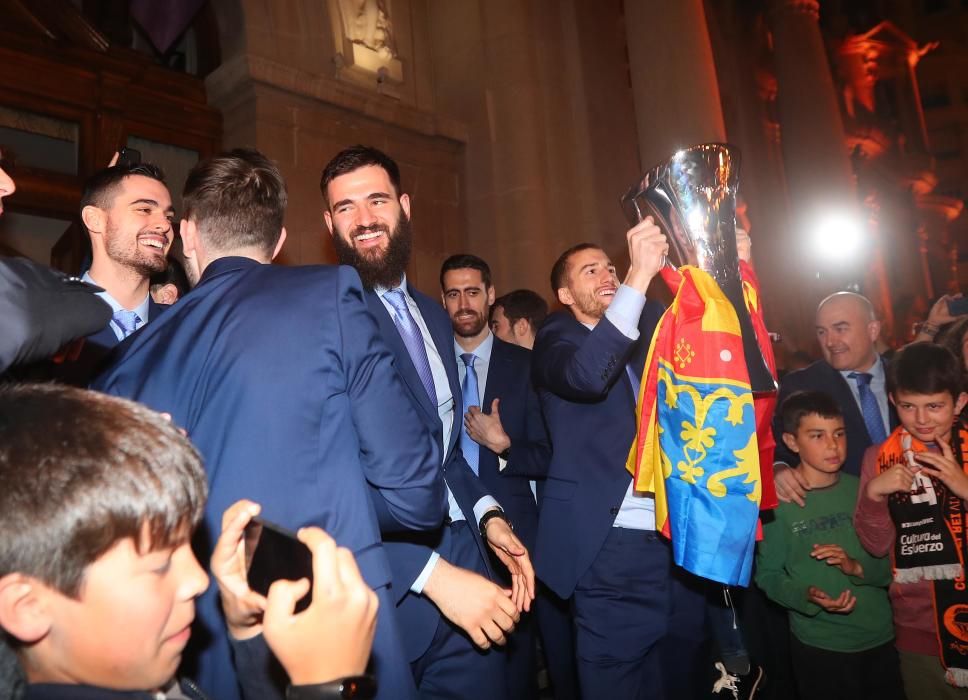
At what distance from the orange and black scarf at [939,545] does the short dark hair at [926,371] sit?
186 mm

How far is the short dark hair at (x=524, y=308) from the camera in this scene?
450cm

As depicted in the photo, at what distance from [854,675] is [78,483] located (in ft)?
10.1

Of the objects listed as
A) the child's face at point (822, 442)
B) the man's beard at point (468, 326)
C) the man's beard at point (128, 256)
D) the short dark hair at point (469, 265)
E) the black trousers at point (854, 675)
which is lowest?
the black trousers at point (854, 675)

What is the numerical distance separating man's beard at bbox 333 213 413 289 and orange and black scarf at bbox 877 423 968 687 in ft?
7.07

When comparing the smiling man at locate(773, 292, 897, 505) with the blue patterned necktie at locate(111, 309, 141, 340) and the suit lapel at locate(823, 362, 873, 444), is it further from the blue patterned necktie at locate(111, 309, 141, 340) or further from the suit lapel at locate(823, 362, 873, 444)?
the blue patterned necktie at locate(111, 309, 141, 340)

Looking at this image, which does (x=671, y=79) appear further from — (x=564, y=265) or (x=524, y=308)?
(x=564, y=265)

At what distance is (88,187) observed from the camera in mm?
2881

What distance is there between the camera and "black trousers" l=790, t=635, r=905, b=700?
9.42ft

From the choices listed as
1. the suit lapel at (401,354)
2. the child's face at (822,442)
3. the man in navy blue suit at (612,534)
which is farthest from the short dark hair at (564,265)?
the child's face at (822,442)

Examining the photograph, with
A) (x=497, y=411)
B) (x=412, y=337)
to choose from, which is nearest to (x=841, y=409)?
(x=497, y=411)

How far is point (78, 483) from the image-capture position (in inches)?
34.6

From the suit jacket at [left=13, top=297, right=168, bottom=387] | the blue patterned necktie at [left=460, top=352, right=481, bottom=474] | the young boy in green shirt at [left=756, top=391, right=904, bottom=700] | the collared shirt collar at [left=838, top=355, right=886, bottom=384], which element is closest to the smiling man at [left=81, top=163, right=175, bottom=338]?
the suit jacket at [left=13, top=297, right=168, bottom=387]

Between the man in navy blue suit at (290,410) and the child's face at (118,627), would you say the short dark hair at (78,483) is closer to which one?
the child's face at (118,627)

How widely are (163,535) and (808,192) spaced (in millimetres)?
15195
